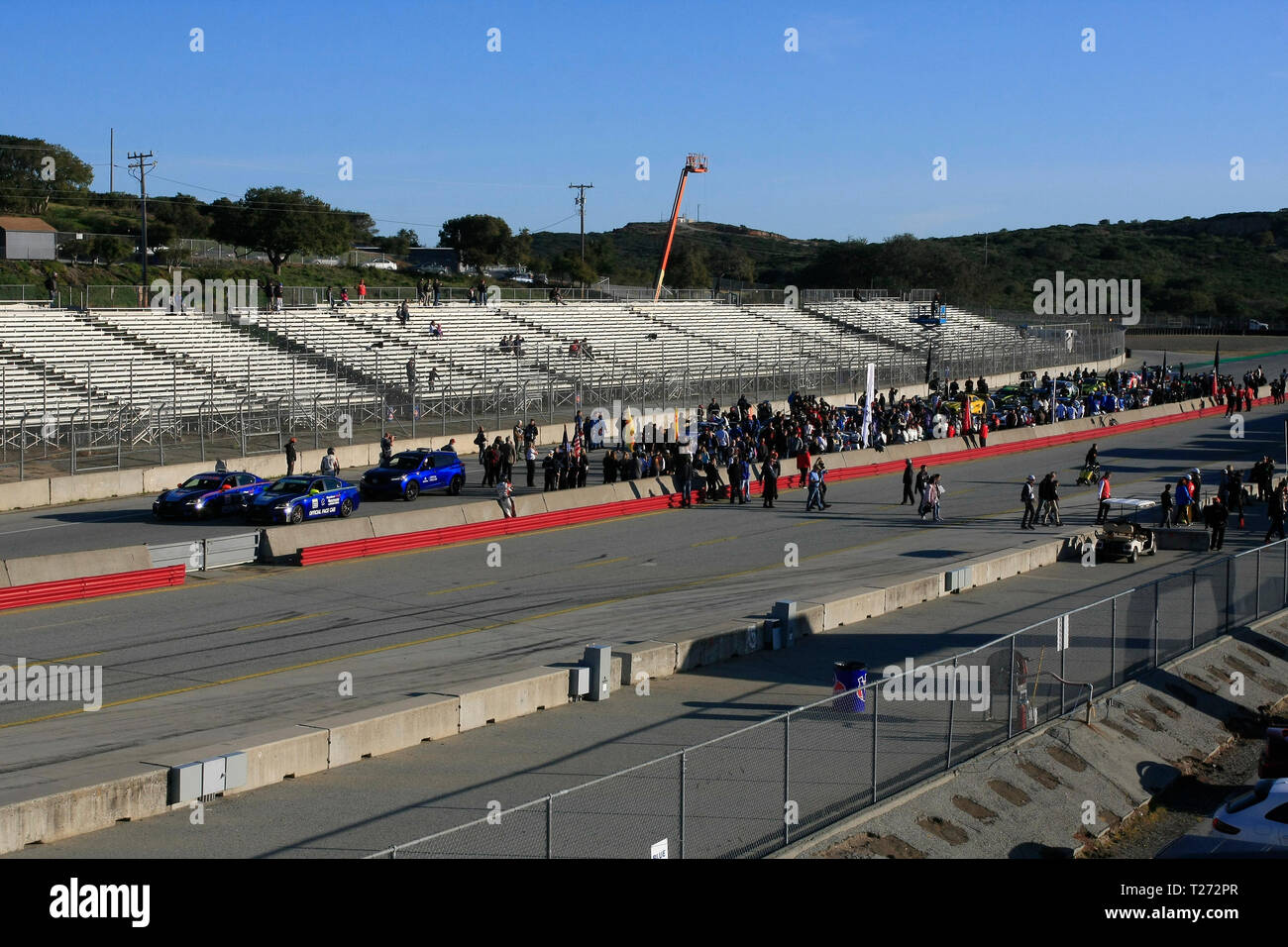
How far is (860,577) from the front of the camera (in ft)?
85.8

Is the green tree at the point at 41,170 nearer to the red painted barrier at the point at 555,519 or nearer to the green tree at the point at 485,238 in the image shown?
the green tree at the point at 485,238

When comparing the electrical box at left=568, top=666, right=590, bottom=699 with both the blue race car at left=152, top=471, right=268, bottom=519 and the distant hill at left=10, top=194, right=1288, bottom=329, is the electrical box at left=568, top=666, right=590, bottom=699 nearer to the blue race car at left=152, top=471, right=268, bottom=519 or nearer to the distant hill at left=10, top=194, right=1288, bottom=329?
the blue race car at left=152, top=471, right=268, bottom=519

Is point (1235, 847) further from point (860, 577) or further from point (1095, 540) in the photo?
point (1095, 540)

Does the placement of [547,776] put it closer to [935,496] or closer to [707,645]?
[707,645]

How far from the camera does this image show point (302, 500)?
29.7m

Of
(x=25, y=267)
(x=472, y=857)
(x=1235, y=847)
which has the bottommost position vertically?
(x=1235, y=847)

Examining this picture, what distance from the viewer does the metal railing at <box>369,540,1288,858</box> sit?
10078 mm

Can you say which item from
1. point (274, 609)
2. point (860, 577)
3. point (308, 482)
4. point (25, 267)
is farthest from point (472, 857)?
point (25, 267)

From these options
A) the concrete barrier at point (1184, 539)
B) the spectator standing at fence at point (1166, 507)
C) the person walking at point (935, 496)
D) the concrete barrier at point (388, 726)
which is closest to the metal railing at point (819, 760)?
the concrete barrier at point (388, 726)

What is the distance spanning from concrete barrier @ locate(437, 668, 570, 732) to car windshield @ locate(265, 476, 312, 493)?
48.8 ft

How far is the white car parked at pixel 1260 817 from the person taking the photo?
1212 cm
